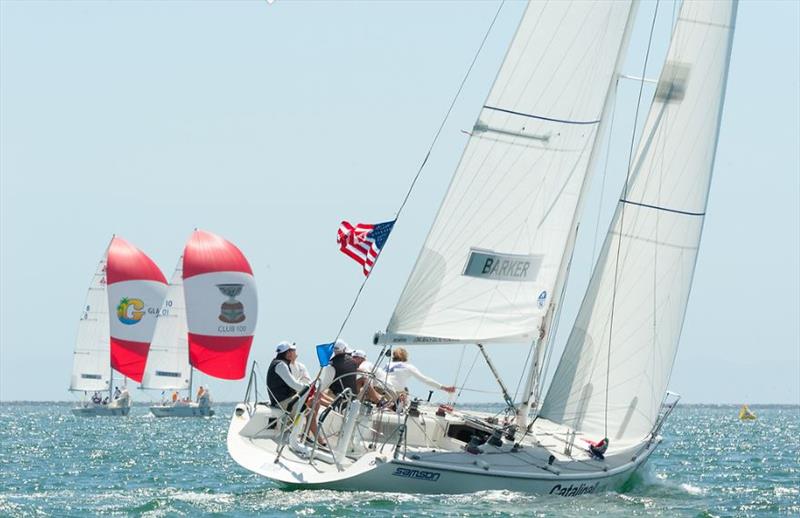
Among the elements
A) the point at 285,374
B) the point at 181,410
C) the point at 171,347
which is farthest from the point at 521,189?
the point at 181,410

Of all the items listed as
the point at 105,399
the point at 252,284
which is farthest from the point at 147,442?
the point at 105,399

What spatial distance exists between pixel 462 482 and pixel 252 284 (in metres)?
32.4

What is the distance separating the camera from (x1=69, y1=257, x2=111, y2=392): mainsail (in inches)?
2319

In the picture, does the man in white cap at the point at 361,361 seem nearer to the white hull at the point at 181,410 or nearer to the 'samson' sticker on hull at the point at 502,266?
the 'samson' sticker on hull at the point at 502,266

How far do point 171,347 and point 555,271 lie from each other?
4132 cm

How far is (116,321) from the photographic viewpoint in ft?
184

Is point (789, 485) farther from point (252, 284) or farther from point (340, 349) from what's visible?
point (252, 284)

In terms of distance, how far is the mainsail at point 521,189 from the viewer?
1612 cm

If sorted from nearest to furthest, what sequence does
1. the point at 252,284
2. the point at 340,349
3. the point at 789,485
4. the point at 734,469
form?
the point at 340,349
the point at 789,485
the point at 734,469
the point at 252,284

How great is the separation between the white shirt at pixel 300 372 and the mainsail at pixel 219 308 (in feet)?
97.0

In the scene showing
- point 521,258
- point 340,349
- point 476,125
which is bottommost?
point 340,349

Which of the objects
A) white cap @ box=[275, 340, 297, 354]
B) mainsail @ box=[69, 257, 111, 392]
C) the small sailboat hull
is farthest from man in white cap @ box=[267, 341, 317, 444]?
the small sailboat hull

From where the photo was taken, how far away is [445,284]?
53.0 ft

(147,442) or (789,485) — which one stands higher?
(789,485)
